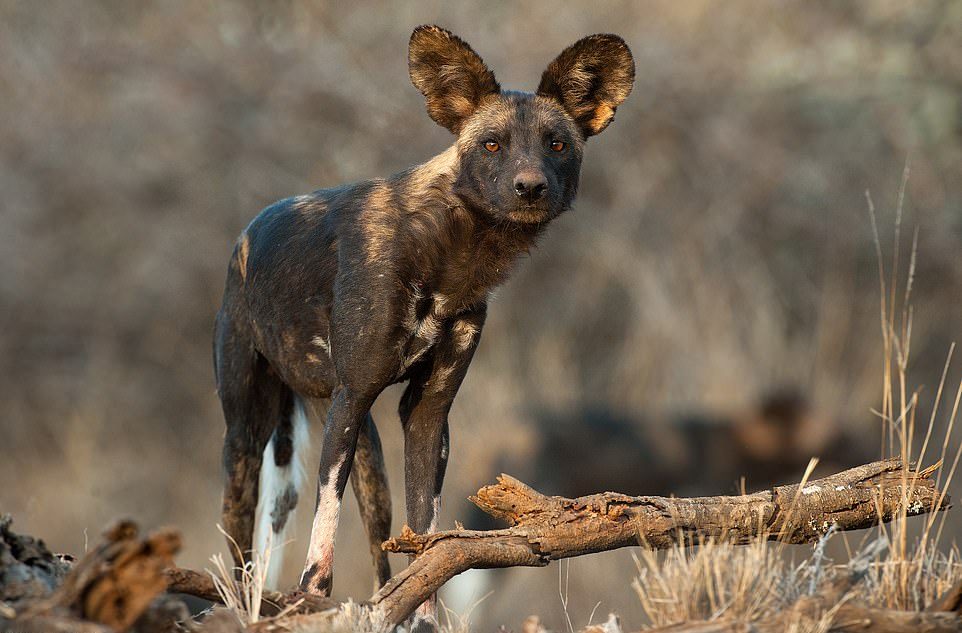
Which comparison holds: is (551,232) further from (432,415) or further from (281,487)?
(432,415)

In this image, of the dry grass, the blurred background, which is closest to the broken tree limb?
the dry grass

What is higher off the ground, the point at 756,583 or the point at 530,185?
the point at 530,185

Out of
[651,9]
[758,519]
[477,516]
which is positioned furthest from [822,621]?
[651,9]

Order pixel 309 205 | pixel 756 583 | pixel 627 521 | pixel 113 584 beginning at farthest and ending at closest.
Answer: pixel 309 205 < pixel 627 521 < pixel 756 583 < pixel 113 584

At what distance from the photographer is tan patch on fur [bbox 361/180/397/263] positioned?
15.7ft

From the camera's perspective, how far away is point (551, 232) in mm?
12852

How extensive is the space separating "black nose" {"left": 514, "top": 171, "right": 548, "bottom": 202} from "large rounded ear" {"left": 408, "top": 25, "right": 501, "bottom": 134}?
22.4 inches

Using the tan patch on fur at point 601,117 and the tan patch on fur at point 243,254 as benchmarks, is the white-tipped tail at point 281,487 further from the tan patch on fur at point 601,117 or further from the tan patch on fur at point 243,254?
the tan patch on fur at point 601,117

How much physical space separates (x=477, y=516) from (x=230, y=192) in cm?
516

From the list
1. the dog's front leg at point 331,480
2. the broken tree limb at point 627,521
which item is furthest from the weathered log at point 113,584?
the dog's front leg at point 331,480

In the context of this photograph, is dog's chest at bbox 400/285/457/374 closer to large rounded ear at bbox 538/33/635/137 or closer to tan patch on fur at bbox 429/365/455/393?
tan patch on fur at bbox 429/365/455/393

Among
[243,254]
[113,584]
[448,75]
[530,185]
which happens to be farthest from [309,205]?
[113,584]

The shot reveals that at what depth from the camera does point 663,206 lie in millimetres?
13797

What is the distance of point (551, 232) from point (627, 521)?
892cm
